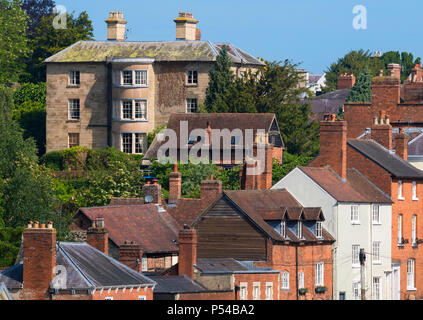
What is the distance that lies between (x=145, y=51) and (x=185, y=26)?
4543 mm

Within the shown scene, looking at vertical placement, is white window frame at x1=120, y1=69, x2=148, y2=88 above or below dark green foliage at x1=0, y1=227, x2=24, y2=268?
above

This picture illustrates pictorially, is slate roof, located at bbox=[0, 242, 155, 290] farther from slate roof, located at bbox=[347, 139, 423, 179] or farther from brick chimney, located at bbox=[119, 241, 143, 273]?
slate roof, located at bbox=[347, 139, 423, 179]

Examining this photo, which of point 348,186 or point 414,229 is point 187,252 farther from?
point 414,229

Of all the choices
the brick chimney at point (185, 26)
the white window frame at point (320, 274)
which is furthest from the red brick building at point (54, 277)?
the brick chimney at point (185, 26)

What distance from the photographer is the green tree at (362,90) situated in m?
103

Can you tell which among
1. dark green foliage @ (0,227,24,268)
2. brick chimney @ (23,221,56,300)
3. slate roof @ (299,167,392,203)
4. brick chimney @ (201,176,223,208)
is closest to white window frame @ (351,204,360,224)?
slate roof @ (299,167,392,203)

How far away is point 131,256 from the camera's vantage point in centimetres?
4688

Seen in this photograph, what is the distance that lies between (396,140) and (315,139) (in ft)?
60.3

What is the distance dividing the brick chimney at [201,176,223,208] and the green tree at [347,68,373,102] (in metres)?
48.1

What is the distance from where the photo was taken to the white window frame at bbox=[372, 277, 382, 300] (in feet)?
194

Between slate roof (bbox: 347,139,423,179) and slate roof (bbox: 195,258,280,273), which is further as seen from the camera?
slate roof (bbox: 347,139,423,179)

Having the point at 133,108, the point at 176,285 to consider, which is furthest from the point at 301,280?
the point at 133,108

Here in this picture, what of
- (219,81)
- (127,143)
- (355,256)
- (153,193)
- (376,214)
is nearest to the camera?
(355,256)

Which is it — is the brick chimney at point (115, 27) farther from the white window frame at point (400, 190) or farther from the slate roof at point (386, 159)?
the white window frame at point (400, 190)
